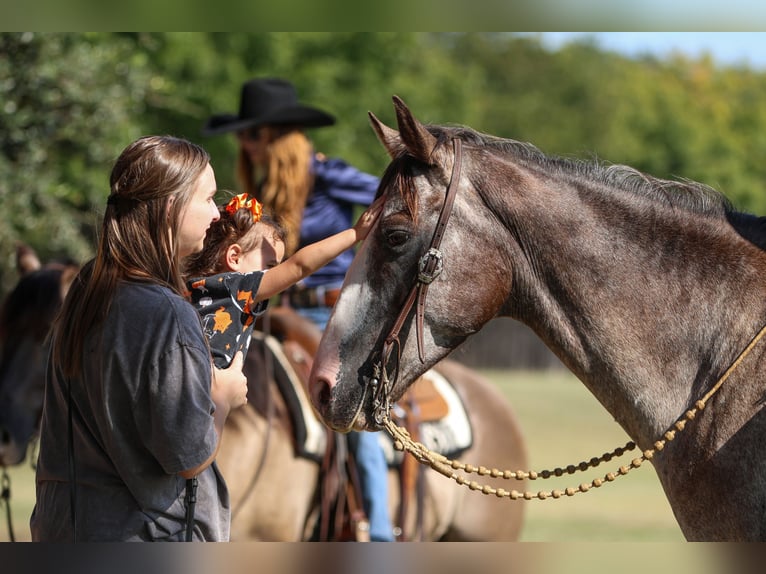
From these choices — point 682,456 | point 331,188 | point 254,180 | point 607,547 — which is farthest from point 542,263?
point 254,180

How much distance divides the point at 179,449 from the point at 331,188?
341 cm

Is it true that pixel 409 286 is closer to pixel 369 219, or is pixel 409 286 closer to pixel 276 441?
pixel 369 219

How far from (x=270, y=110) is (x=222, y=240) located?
2.98 m

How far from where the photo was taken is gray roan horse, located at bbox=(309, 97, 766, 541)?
2.74m

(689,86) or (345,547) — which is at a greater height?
(689,86)

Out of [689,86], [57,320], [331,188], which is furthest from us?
[689,86]

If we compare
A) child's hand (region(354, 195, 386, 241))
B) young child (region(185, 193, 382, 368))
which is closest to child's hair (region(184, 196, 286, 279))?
young child (region(185, 193, 382, 368))

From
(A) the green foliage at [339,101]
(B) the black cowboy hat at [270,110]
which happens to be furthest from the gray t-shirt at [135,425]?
(B) the black cowboy hat at [270,110]

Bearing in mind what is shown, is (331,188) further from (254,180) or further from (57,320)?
(57,320)

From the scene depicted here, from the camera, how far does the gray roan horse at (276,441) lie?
202 inches

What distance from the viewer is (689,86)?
53688 mm

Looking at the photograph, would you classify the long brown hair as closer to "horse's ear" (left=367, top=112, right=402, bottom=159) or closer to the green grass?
"horse's ear" (left=367, top=112, right=402, bottom=159)

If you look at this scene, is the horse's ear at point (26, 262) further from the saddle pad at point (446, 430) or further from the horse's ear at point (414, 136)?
the horse's ear at point (414, 136)

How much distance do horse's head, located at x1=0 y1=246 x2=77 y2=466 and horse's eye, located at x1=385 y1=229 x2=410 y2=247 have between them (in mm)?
3357
